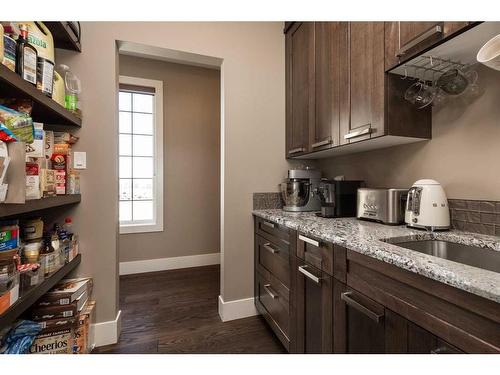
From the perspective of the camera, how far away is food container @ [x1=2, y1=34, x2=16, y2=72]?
842 mm

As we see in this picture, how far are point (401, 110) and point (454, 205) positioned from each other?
1.76ft

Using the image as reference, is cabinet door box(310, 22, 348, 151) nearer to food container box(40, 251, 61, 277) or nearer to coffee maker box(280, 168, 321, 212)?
coffee maker box(280, 168, 321, 212)

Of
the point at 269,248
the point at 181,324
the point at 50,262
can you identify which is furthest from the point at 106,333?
the point at 269,248

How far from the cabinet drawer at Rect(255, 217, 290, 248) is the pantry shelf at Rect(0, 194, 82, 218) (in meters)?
1.21

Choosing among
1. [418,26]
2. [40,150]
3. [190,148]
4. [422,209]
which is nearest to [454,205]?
[422,209]

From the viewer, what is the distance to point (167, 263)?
9.61ft

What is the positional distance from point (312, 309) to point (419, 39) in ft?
4.24

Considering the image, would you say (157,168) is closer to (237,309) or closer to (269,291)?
(237,309)

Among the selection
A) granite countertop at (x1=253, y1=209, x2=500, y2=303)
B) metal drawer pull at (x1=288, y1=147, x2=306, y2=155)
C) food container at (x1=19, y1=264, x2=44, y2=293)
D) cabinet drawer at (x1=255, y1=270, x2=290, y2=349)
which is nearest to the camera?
granite countertop at (x1=253, y1=209, x2=500, y2=303)

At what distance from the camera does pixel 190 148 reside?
305 cm

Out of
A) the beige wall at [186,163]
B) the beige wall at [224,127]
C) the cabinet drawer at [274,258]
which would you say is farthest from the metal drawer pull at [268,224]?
the beige wall at [186,163]

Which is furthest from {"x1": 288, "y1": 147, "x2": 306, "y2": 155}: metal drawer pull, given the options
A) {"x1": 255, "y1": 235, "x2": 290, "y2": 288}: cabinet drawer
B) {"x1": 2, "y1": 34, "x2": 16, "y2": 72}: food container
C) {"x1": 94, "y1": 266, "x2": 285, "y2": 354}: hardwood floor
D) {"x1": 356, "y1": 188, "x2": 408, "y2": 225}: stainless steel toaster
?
{"x1": 2, "y1": 34, "x2": 16, "y2": 72}: food container

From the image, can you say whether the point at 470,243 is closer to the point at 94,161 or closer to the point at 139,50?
the point at 94,161

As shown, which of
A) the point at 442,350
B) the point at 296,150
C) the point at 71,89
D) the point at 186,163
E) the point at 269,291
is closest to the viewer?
the point at 442,350
